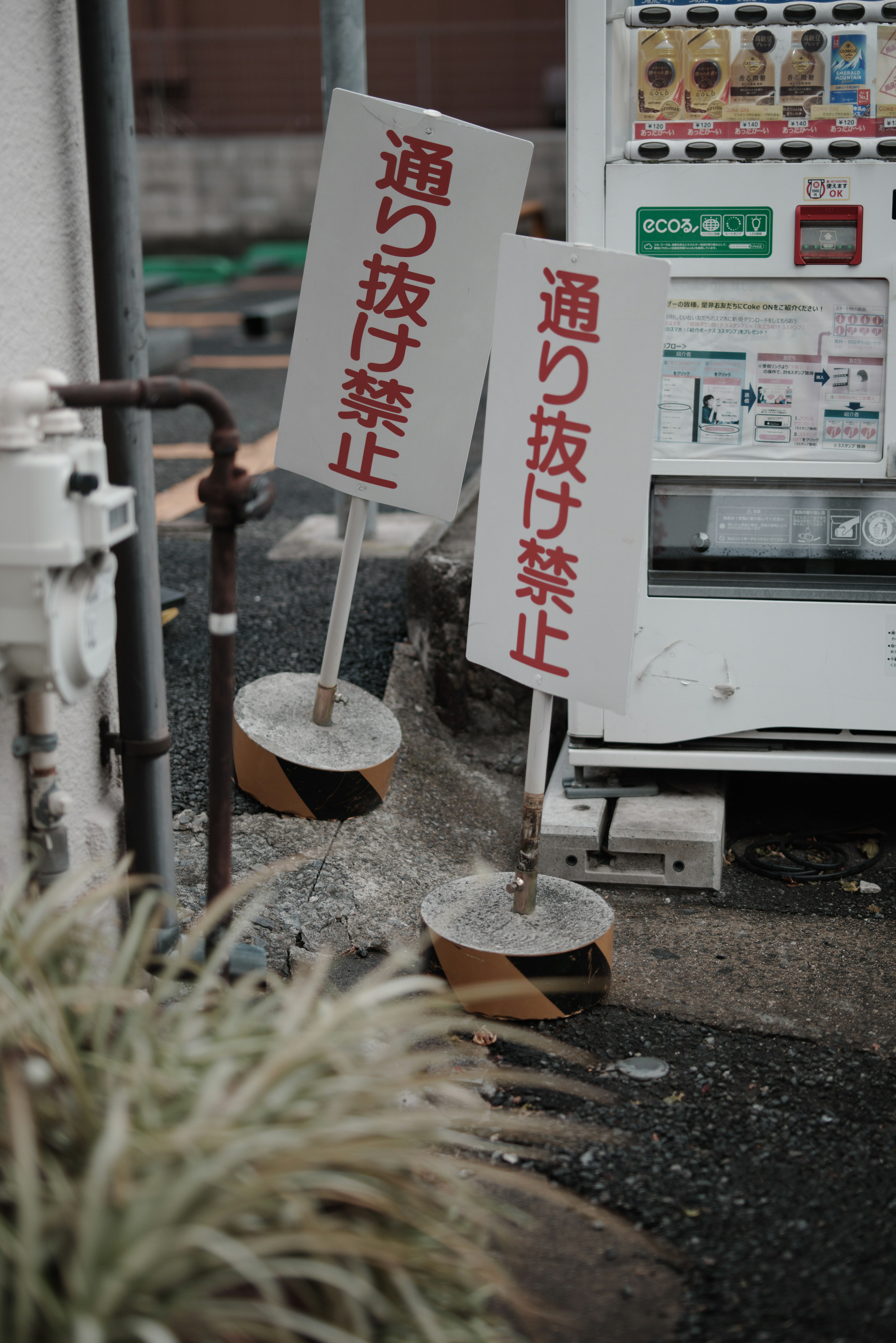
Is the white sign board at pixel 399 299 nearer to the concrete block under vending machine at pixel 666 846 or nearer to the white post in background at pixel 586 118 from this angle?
the white post in background at pixel 586 118

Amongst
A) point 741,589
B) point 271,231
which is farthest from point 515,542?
point 271,231

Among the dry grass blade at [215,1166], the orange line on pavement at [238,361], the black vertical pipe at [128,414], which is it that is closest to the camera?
the dry grass blade at [215,1166]

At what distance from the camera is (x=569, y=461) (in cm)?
295

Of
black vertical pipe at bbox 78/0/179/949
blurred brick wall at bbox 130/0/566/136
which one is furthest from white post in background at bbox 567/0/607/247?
blurred brick wall at bbox 130/0/566/136

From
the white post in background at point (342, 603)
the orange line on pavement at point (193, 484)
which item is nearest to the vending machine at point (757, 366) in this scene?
the white post in background at point (342, 603)

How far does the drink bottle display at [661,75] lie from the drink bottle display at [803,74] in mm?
304

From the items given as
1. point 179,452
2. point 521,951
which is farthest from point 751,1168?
point 179,452

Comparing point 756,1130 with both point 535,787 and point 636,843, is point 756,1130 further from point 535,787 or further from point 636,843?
point 636,843

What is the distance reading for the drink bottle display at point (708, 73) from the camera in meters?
3.53

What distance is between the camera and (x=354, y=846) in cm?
383

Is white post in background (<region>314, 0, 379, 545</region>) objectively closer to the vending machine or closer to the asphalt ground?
the vending machine

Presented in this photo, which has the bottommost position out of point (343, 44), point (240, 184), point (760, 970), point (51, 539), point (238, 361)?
point (760, 970)

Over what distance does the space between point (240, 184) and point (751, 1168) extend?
1672 centimetres

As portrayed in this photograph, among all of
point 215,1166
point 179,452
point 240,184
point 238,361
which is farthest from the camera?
point 240,184
